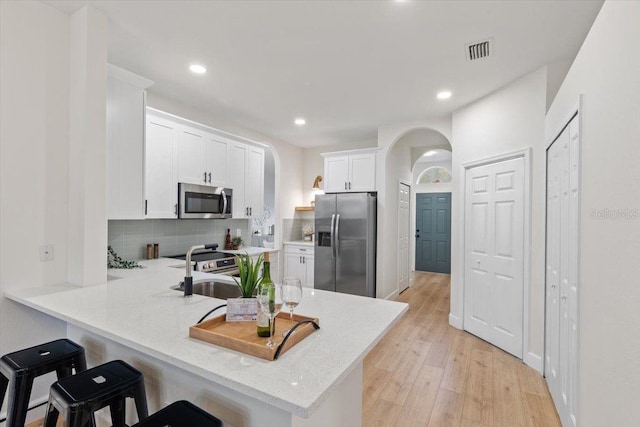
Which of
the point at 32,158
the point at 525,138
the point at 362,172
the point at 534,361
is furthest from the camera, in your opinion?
the point at 362,172

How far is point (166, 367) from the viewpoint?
1491mm

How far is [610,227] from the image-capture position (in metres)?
1.24

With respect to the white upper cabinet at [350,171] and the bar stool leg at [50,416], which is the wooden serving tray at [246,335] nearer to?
the bar stool leg at [50,416]

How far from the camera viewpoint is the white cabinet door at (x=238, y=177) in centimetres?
409

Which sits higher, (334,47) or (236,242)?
(334,47)

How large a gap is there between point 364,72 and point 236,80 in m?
1.28

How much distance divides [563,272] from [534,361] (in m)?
1.24

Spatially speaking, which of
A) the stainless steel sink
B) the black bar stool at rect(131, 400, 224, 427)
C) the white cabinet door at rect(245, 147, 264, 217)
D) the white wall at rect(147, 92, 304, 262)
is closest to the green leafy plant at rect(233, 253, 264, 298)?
the black bar stool at rect(131, 400, 224, 427)

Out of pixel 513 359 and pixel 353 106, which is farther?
pixel 353 106

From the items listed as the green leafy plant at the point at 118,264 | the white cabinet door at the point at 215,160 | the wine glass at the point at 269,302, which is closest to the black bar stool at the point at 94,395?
the wine glass at the point at 269,302

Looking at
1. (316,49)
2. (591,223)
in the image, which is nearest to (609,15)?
(591,223)

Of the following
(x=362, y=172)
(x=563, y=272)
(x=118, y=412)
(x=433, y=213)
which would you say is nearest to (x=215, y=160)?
(x=362, y=172)

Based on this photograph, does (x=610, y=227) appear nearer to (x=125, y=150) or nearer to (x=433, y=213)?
(x=125, y=150)

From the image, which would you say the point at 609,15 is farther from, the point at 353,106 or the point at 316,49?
the point at 353,106
